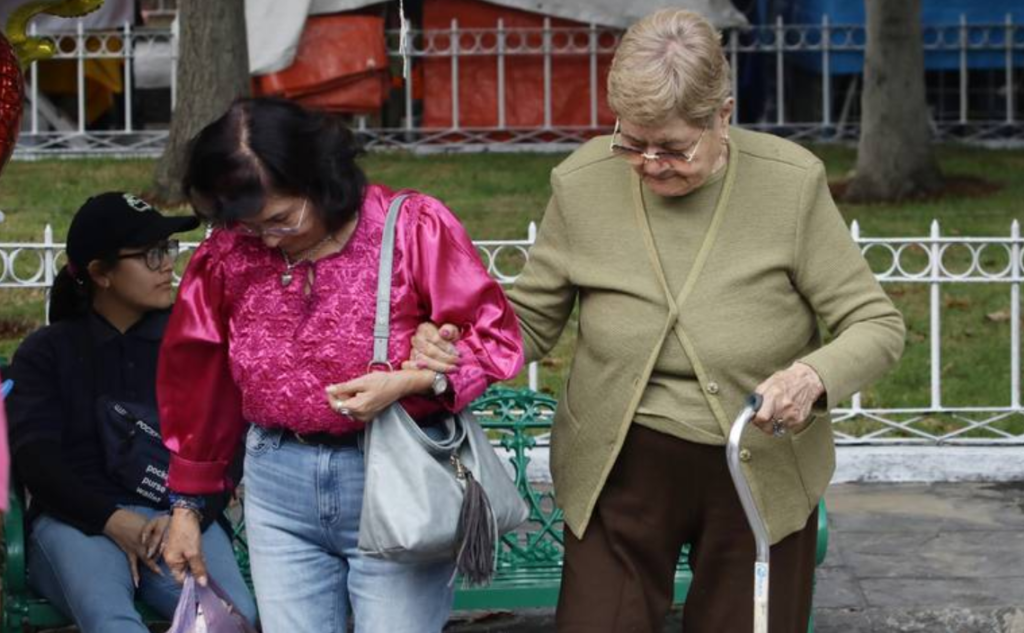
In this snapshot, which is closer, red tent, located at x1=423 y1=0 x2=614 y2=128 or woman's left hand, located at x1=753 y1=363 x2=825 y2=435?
woman's left hand, located at x1=753 y1=363 x2=825 y2=435

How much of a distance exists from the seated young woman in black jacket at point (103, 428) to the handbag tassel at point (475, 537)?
106 centimetres

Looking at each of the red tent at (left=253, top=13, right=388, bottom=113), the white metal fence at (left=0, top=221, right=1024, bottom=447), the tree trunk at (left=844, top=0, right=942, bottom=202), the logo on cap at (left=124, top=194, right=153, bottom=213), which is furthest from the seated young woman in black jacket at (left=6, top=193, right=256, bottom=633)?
the red tent at (left=253, top=13, right=388, bottom=113)

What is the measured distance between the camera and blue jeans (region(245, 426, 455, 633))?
3.83 meters

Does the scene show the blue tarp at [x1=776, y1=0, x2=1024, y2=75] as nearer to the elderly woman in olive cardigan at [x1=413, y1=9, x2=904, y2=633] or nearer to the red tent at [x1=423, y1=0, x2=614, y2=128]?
the red tent at [x1=423, y1=0, x2=614, y2=128]

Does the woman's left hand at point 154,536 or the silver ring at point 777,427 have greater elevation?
the silver ring at point 777,427

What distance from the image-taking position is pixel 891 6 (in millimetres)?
12219

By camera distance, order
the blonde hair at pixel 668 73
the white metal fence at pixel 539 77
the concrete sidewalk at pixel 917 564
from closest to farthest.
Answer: the blonde hair at pixel 668 73 < the concrete sidewalk at pixel 917 564 < the white metal fence at pixel 539 77

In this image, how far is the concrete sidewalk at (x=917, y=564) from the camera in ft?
18.9

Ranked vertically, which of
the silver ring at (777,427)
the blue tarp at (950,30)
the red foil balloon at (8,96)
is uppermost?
the blue tarp at (950,30)

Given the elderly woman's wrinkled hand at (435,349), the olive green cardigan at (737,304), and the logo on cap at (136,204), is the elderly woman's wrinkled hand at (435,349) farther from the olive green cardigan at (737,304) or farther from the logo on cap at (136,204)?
the logo on cap at (136,204)

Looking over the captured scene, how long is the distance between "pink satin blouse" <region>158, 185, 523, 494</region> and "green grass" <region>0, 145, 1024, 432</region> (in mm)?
4371

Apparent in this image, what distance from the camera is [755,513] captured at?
358cm

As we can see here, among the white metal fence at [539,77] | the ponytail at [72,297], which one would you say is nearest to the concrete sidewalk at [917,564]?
the ponytail at [72,297]

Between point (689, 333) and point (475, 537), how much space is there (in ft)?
1.90
